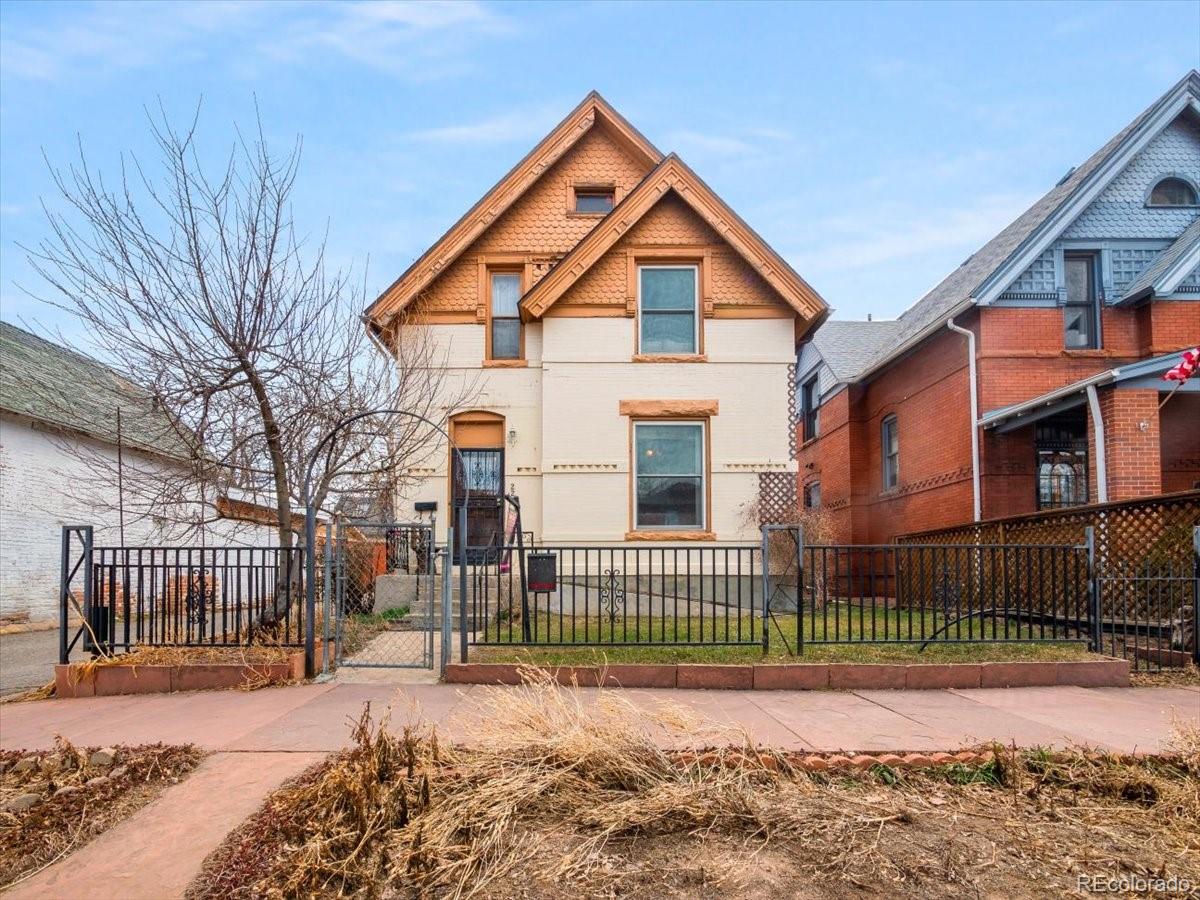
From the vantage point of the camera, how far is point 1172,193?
15.0m

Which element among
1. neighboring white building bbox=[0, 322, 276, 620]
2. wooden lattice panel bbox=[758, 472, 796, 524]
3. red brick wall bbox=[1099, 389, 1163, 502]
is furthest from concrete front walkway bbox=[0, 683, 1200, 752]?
neighboring white building bbox=[0, 322, 276, 620]

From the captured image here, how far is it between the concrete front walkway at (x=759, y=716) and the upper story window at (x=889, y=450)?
11681 mm

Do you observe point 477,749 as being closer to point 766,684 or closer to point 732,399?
point 766,684

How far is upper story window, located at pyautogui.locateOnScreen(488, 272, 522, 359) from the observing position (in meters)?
14.6

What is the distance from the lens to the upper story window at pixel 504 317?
14562mm

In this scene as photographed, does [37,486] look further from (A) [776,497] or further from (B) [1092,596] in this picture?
(B) [1092,596]

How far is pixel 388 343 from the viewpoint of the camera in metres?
14.2

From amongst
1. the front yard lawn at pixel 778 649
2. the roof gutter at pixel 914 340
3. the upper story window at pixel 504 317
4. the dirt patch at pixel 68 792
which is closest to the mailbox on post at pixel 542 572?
the front yard lawn at pixel 778 649

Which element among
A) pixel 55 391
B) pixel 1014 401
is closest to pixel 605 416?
pixel 1014 401

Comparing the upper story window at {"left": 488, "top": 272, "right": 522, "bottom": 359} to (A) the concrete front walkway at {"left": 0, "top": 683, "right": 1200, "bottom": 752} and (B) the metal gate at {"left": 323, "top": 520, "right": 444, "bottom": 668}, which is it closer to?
(B) the metal gate at {"left": 323, "top": 520, "right": 444, "bottom": 668}

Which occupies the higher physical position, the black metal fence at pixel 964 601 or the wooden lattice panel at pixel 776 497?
the wooden lattice panel at pixel 776 497

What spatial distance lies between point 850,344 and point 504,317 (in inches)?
472

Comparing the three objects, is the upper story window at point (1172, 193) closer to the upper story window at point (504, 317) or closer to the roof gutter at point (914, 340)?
the roof gutter at point (914, 340)

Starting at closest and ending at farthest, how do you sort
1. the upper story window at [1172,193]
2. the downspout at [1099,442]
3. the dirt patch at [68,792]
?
the dirt patch at [68,792] → the downspout at [1099,442] → the upper story window at [1172,193]
